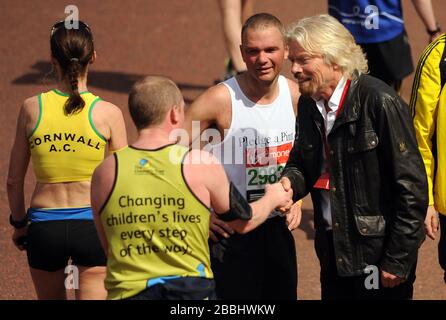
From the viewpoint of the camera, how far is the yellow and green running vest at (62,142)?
15.2ft

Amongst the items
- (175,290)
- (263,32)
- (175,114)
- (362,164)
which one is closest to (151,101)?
(175,114)

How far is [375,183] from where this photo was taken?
4.38m

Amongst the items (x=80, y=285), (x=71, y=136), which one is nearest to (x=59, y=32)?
(x=71, y=136)

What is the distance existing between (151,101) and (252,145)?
52.1 inches

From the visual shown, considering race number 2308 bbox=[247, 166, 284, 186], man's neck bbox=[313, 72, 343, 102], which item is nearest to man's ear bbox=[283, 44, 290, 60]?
man's neck bbox=[313, 72, 343, 102]

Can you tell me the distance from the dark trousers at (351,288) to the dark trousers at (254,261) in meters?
0.56

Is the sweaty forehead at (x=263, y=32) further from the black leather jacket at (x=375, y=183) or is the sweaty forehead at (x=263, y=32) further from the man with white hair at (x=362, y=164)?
the black leather jacket at (x=375, y=183)

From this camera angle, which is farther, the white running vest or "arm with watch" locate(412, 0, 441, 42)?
"arm with watch" locate(412, 0, 441, 42)

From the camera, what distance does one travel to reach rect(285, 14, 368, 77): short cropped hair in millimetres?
4406

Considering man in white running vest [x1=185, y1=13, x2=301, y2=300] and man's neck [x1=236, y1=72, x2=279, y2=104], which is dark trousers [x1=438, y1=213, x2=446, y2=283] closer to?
man in white running vest [x1=185, y1=13, x2=301, y2=300]

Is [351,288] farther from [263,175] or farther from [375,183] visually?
[263,175]

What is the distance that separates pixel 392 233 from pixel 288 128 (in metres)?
1.07

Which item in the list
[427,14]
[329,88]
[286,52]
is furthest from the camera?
[427,14]
